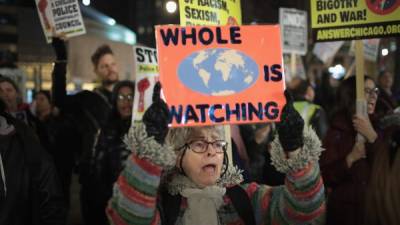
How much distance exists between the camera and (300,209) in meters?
2.41

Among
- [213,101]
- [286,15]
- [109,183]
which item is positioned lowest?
[109,183]

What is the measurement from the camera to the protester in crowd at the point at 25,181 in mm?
3285

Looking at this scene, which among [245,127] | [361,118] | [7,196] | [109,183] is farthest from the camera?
[245,127]

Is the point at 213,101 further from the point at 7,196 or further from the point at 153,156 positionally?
the point at 7,196

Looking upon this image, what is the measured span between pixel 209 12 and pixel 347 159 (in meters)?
1.58

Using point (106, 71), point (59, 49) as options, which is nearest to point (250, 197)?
point (106, 71)

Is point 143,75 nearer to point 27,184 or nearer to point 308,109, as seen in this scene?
point 27,184

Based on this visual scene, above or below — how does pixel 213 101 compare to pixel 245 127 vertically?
above

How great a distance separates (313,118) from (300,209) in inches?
162

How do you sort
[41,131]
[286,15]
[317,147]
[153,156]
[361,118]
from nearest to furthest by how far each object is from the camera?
[153,156], [317,147], [361,118], [41,131], [286,15]

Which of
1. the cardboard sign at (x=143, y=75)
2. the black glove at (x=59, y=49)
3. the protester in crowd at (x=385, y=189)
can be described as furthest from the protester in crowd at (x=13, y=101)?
the protester in crowd at (x=385, y=189)

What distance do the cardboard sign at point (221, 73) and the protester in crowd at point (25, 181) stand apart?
128 centimetres

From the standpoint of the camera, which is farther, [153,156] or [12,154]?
[12,154]

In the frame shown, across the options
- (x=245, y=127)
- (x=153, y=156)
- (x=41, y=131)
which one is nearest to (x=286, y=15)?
(x=245, y=127)
